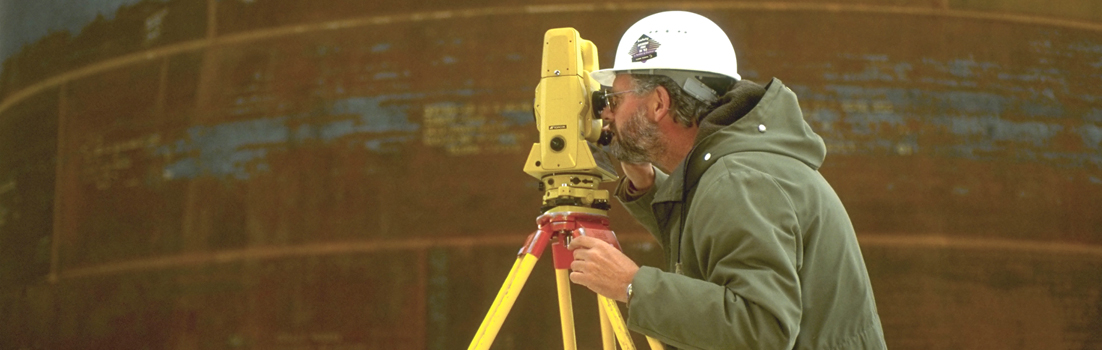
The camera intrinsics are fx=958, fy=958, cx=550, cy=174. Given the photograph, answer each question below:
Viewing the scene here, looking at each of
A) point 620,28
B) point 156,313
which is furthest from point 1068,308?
point 156,313

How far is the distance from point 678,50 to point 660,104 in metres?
0.18

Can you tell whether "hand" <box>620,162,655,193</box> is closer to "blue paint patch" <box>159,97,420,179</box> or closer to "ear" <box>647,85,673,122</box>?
"ear" <box>647,85,673,122</box>

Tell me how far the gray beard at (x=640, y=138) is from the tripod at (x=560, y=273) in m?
0.28

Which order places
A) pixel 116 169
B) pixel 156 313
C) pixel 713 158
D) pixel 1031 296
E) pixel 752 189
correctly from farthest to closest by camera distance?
pixel 116 169 < pixel 156 313 < pixel 1031 296 < pixel 713 158 < pixel 752 189

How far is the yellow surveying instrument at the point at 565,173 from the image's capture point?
2.72m

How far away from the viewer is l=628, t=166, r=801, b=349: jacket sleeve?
6.37 ft

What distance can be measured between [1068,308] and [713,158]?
3.05m

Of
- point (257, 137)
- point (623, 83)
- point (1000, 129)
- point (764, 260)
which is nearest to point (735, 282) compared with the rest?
point (764, 260)

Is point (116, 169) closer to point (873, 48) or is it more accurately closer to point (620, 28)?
point (620, 28)

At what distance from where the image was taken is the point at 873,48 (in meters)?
4.50

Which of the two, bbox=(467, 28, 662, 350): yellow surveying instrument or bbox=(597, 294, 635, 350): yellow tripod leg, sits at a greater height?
bbox=(467, 28, 662, 350): yellow surveying instrument

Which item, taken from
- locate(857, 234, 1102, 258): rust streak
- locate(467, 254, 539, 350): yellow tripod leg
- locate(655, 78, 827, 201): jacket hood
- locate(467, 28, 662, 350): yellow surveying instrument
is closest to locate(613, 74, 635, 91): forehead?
locate(467, 28, 662, 350): yellow surveying instrument

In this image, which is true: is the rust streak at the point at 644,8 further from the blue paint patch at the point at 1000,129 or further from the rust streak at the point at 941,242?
the rust streak at the point at 941,242

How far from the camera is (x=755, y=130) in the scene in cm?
222
